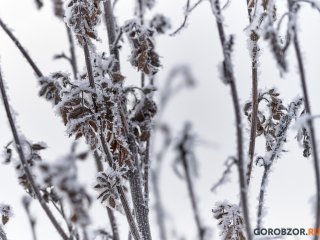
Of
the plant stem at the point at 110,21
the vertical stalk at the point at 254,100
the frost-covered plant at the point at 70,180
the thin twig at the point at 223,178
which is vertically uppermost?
the plant stem at the point at 110,21

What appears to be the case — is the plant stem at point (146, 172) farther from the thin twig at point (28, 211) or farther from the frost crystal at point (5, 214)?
the frost crystal at point (5, 214)

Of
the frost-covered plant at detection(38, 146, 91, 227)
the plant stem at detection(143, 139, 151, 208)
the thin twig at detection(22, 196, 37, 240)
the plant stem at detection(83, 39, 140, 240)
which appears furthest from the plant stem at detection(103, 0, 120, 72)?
the frost-covered plant at detection(38, 146, 91, 227)

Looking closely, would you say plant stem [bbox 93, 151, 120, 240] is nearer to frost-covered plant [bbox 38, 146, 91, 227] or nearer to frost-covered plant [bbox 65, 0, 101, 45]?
frost-covered plant [bbox 65, 0, 101, 45]

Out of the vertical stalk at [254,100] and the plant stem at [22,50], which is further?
A: the plant stem at [22,50]

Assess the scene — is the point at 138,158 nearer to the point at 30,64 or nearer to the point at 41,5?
the point at 30,64

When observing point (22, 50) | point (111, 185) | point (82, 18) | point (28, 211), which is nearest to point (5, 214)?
point (28, 211)

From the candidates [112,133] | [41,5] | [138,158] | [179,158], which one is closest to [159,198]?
[179,158]

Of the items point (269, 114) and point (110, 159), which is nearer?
point (110, 159)

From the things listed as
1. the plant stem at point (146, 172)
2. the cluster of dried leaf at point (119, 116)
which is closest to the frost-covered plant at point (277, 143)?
the cluster of dried leaf at point (119, 116)

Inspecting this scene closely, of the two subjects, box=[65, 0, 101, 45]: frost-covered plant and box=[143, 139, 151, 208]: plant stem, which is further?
box=[143, 139, 151, 208]: plant stem

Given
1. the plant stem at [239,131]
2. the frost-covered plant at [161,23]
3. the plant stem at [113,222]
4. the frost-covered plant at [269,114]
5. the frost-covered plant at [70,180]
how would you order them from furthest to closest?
the frost-covered plant at [269,114] < the plant stem at [113,222] < the frost-covered plant at [161,23] < the plant stem at [239,131] < the frost-covered plant at [70,180]

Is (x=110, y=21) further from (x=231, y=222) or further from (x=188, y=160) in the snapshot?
(x=188, y=160)

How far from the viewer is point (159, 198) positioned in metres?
1.12

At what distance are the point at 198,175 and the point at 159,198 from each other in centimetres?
11
